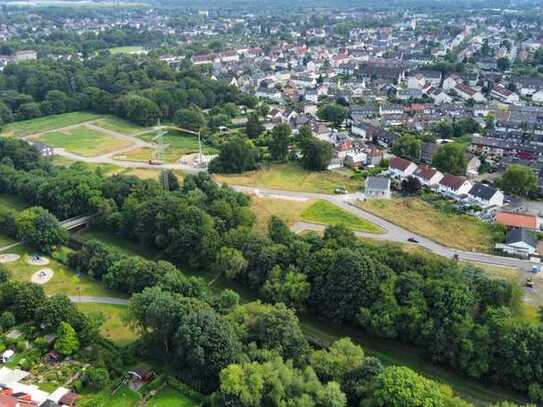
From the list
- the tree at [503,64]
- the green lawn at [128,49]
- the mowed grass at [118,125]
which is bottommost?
the mowed grass at [118,125]

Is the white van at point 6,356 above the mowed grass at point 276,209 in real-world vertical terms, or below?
below

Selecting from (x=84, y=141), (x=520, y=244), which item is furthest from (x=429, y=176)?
(x=84, y=141)

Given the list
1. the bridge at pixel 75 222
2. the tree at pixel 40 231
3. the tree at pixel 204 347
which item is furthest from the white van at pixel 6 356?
the bridge at pixel 75 222

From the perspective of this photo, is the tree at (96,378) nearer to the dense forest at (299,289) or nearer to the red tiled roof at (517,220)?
the dense forest at (299,289)

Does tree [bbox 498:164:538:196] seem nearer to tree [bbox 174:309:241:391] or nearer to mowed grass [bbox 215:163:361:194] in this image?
mowed grass [bbox 215:163:361:194]

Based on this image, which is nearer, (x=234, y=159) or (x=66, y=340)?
(x=66, y=340)

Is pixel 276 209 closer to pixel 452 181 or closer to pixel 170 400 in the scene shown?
pixel 452 181
